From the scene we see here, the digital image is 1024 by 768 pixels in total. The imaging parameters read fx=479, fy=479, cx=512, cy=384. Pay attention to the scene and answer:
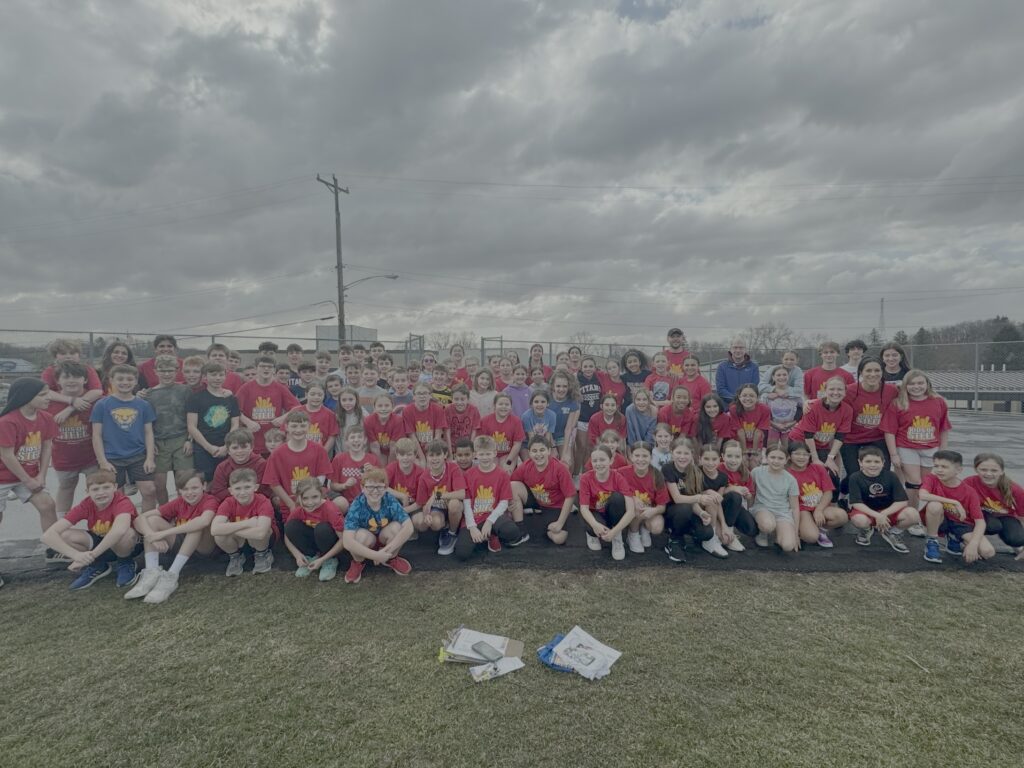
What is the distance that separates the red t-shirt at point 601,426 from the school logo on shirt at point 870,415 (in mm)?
2565

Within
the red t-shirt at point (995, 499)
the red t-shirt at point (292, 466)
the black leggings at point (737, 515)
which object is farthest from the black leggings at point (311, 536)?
the red t-shirt at point (995, 499)

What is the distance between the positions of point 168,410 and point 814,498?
6.70 meters

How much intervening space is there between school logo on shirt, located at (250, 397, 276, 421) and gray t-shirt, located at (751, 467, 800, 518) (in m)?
5.36

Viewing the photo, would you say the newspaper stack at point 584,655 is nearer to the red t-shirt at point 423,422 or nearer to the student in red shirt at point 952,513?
the red t-shirt at point 423,422

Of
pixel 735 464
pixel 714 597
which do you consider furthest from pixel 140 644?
pixel 735 464

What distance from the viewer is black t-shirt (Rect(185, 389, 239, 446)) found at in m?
5.09

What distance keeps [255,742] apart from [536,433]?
374cm

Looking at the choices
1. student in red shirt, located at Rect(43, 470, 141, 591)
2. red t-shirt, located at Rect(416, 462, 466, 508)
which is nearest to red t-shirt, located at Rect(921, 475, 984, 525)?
red t-shirt, located at Rect(416, 462, 466, 508)

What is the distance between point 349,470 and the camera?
4.93 m

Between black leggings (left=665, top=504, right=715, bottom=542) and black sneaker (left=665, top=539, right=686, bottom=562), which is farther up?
black leggings (left=665, top=504, right=715, bottom=542)

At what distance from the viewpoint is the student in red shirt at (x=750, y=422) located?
5.46m

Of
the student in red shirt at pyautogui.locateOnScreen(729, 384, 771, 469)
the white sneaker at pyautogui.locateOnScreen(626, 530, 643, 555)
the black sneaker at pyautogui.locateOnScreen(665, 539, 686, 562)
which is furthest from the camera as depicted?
the student in red shirt at pyautogui.locateOnScreen(729, 384, 771, 469)

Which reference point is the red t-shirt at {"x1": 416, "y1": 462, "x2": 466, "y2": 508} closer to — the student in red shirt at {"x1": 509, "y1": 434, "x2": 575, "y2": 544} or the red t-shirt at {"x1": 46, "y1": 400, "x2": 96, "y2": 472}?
the student in red shirt at {"x1": 509, "y1": 434, "x2": 575, "y2": 544}

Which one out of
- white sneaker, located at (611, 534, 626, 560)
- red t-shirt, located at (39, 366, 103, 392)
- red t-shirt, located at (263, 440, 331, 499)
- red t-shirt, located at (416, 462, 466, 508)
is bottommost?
white sneaker, located at (611, 534, 626, 560)
